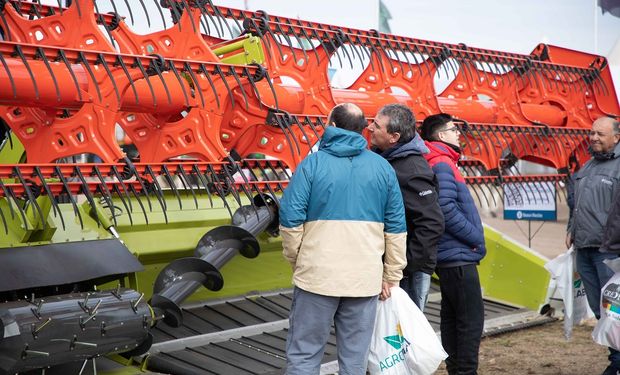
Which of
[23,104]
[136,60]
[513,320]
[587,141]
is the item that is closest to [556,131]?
[587,141]

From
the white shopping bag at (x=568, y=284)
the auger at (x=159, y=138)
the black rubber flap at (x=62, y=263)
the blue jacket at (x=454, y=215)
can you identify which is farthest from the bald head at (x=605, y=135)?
the black rubber flap at (x=62, y=263)

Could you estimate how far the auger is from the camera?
4.14 meters

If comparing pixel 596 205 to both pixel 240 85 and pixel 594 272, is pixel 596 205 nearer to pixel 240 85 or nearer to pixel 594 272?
pixel 594 272

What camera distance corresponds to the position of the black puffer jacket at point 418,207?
3.90 m

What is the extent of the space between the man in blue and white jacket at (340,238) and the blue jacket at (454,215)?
621mm

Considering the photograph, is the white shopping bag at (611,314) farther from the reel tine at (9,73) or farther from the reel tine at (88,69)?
the reel tine at (9,73)

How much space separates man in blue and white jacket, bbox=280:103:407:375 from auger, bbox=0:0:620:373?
1.18 metres

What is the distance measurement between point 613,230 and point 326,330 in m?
1.97

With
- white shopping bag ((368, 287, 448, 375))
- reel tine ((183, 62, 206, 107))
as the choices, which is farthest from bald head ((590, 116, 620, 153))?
reel tine ((183, 62, 206, 107))

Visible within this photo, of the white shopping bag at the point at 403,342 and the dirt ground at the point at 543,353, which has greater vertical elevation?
the white shopping bag at the point at 403,342

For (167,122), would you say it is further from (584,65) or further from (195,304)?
(584,65)

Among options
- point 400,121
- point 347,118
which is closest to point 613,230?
point 400,121

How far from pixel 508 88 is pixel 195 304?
3237 millimetres

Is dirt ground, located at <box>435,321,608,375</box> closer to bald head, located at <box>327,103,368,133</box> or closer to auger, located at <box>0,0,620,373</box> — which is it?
auger, located at <box>0,0,620,373</box>
